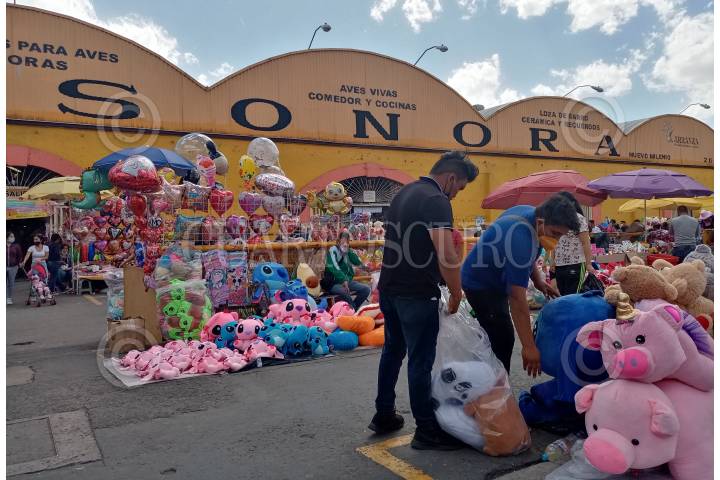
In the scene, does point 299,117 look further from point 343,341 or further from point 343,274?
point 343,341

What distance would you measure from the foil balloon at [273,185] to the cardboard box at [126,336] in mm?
2746

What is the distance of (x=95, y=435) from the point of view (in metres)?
3.67

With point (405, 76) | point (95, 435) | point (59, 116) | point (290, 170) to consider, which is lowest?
point (95, 435)

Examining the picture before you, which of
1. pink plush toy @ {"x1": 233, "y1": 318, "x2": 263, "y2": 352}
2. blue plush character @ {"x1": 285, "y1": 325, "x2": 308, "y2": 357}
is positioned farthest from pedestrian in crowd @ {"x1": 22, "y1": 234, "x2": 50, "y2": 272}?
blue plush character @ {"x1": 285, "y1": 325, "x2": 308, "y2": 357}

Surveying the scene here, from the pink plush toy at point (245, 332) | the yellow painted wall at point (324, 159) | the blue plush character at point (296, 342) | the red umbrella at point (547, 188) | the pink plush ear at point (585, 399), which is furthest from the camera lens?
the yellow painted wall at point (324, 159)

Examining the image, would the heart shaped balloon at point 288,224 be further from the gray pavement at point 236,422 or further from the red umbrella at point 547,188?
the red umbrella at point 547,188

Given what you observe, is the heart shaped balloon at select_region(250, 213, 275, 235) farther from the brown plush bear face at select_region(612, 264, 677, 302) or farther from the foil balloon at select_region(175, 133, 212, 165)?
the brown plush bear face at select_region(612, 264, 677, 302)

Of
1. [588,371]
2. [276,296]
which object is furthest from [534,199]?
[588,371]

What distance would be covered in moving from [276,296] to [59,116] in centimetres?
1048

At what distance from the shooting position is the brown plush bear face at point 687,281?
3291 mm

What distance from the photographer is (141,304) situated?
612 centimetres

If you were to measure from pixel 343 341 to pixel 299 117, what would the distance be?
1247cm

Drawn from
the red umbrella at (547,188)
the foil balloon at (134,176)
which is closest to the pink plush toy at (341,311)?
the foil balloon at (134,176)

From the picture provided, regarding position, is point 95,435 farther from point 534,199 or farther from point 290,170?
point 290,170
